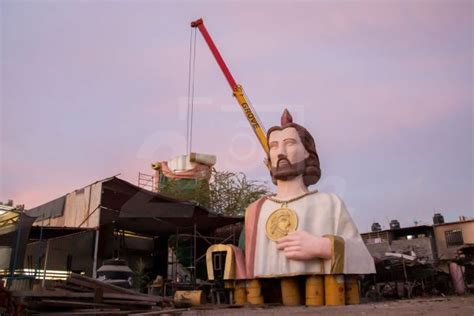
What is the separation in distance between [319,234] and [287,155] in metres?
2.45

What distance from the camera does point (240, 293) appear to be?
482 inches

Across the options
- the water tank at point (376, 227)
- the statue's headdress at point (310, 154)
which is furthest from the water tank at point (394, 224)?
the statue's headdress at point (310, 154)

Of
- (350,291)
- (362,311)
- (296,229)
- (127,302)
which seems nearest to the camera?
(127,302)

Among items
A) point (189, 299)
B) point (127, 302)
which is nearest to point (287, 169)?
point (189, 299)

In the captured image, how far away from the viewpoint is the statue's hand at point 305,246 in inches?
425

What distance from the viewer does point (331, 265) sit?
10758 mm

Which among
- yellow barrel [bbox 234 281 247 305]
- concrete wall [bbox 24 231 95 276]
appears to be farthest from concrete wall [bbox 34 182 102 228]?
yellow barrel [bbox 234 281 247 305]

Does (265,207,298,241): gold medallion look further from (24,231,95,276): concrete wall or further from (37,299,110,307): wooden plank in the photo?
(37,299,110,307): wooden plank

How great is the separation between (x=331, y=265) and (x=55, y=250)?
927 cm

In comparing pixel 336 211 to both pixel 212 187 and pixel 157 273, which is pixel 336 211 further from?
pixel 212 187

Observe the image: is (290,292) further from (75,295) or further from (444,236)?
(444,236)

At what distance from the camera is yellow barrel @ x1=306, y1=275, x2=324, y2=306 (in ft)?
35.6

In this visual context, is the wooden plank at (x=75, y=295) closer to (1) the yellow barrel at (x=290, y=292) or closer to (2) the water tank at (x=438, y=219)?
(1) the yellow barrel at (x=290, y=292)

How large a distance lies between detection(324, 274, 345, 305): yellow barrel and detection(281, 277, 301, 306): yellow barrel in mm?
862
